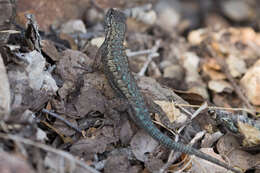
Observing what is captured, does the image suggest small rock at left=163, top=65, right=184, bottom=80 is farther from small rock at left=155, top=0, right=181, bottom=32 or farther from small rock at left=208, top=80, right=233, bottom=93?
small rock at left=155, top=0, right=181, bottom=32

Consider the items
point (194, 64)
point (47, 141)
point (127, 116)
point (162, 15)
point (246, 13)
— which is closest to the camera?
point (47, 141)

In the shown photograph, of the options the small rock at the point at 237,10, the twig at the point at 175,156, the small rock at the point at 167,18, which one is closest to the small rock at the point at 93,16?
the small rock at the point at 167,18

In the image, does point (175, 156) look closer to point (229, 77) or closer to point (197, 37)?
point (229, 77)

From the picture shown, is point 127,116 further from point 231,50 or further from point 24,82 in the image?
point 231,50

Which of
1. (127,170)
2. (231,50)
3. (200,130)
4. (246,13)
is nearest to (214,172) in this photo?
(200,130)

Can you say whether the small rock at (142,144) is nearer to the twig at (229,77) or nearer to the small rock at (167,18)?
the twig at (229,77)

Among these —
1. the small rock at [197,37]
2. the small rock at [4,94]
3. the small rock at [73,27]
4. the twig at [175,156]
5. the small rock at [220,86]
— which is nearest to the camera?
the small rock at [4,94]
